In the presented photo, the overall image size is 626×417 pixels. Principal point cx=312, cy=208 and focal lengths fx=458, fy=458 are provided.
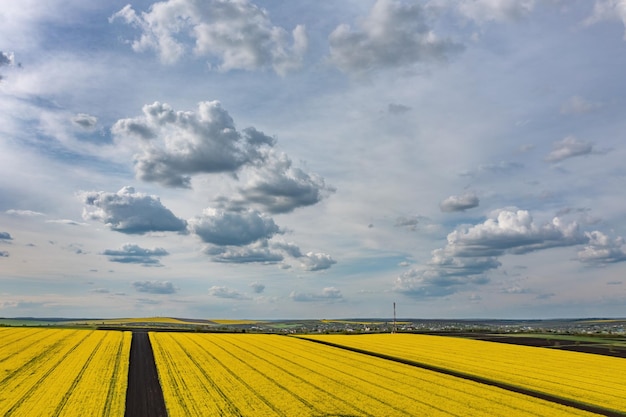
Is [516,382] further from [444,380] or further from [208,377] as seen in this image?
[208,377]

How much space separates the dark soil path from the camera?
29.3 metres

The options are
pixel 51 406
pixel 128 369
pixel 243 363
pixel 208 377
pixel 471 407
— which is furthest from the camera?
pixel 243 363

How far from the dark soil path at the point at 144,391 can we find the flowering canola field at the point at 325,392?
0.72 m

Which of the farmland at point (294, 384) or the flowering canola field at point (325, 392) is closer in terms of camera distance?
the flowering canola field at point (325, 392)

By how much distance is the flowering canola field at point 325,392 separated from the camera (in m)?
30.8

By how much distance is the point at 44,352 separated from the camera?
2420 inches

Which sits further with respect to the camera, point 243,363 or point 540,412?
point 243,363

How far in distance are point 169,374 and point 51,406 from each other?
14534mm

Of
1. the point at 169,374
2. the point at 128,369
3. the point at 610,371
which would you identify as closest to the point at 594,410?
the point at 610,371

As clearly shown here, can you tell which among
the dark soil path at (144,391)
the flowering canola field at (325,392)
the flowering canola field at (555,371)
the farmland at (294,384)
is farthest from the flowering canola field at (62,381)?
the flowering canola field at (555,371)

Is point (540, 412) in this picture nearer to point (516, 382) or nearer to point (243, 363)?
point (516, 382)

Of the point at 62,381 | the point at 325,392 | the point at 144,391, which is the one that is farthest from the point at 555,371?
the point at 62,381

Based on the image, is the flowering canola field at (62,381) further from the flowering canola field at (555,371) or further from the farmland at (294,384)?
the flowering canola field at (555,371)

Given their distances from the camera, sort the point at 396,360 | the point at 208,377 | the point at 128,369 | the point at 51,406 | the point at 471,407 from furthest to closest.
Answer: the point at 396,360, the point at 128,369, the point at 208,377, the point at 471,407, the point at 51,406
